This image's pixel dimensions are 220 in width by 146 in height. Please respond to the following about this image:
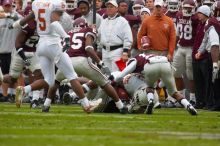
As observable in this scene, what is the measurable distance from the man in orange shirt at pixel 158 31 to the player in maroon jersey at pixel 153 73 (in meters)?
2.13

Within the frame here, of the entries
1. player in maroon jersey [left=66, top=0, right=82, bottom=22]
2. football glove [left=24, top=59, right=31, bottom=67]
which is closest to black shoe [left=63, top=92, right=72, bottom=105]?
football glove [left=24, top=59, right=31, bottom=67]

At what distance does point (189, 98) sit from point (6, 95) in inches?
151

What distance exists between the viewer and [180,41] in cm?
1841

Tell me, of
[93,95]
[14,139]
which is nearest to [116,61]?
[93,95]

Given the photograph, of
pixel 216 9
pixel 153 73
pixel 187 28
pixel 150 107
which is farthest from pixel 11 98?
pixel 153 73

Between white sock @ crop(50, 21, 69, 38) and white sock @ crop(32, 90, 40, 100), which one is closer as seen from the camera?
white sock @ crop(50, 21, 69, 38)

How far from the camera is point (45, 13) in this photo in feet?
45.8

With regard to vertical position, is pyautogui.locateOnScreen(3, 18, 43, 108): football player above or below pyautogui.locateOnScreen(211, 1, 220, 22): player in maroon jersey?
below

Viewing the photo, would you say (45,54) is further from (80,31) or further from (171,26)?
(171,26)

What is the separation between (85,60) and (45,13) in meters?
1.26

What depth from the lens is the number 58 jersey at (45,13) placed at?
45.6 feet

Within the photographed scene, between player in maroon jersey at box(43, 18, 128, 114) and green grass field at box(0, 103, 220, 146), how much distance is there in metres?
0.83

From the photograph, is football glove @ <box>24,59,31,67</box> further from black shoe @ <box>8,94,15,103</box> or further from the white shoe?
the white shoe

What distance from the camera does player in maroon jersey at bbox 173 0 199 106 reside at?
18.1 m
